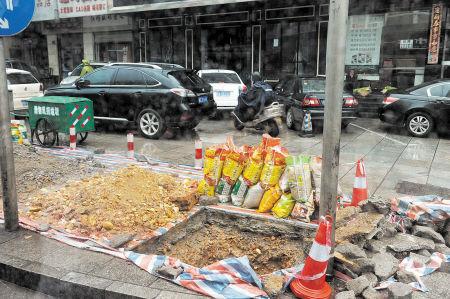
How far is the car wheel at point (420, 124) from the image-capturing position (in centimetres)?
1119

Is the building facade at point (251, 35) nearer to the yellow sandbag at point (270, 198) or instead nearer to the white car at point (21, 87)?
the white car at point (21, 87)

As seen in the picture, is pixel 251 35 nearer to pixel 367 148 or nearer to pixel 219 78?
pixel 219 78

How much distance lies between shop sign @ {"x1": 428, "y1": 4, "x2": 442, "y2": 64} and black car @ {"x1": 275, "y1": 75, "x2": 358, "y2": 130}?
4.71m

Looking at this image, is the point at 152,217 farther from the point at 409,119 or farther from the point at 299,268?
the point at 409,119

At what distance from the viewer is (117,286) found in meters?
3.45

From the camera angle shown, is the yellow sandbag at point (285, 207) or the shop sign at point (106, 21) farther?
the shop sign at point (106, 21)

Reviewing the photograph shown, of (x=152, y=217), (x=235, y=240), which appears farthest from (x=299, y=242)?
(x=152, y=217)

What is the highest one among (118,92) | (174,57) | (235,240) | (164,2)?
(164,2)

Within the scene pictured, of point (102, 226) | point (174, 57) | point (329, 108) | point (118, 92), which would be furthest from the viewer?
point (174, 57)

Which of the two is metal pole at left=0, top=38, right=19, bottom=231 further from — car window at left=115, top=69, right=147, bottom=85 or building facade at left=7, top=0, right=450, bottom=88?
building facade at left=7, top=0, right=450, bottom=88

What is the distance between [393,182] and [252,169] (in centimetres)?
330

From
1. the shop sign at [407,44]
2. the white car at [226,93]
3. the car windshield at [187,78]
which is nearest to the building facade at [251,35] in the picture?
the shop sign at [407,44]

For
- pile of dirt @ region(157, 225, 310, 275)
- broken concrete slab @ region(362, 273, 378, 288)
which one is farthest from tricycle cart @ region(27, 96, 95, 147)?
broken concrete slab @ region(362, 273, 378, 288)

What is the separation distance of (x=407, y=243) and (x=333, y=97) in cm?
192
